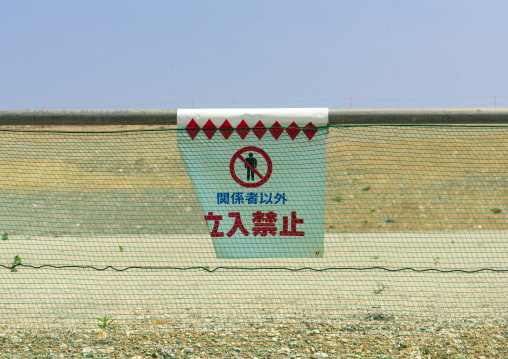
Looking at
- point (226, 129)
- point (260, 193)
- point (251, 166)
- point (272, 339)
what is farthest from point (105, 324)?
point (226, 129)

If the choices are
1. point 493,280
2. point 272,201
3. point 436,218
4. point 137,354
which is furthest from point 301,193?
point 436,218

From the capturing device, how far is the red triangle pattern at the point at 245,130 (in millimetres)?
4863

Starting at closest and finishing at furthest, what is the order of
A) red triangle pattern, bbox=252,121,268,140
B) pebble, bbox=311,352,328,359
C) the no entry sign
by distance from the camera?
pebble, bbox=311,352,328,359
red triangle pattern, bbox=252,121,268,140
the no entry sign

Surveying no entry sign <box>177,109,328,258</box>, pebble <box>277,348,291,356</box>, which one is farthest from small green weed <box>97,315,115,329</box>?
pebble <box>277,348,291,356</box>

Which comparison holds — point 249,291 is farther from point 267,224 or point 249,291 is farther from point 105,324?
point 105,324

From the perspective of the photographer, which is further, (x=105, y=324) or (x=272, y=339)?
(x=105, y=324)

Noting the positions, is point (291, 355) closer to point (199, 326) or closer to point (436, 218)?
point (199, 326)

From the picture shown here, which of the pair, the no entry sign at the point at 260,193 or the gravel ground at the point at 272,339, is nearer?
the gravel ground at the point at 272,339

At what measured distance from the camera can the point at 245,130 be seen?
495cm

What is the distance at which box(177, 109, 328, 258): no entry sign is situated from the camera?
16.6 feet

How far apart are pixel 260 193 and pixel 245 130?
0.57 meters

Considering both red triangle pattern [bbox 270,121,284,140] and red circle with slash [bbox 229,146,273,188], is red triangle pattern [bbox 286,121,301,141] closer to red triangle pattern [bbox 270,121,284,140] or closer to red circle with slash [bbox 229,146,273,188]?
red triangle pattern [bbox 270,121,284,140]

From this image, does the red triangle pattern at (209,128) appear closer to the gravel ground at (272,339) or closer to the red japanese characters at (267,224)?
the red japanese characters at (267,224)

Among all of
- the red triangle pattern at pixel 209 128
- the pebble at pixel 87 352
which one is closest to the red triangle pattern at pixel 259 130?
the red triangle pattern at pixel 209 128
